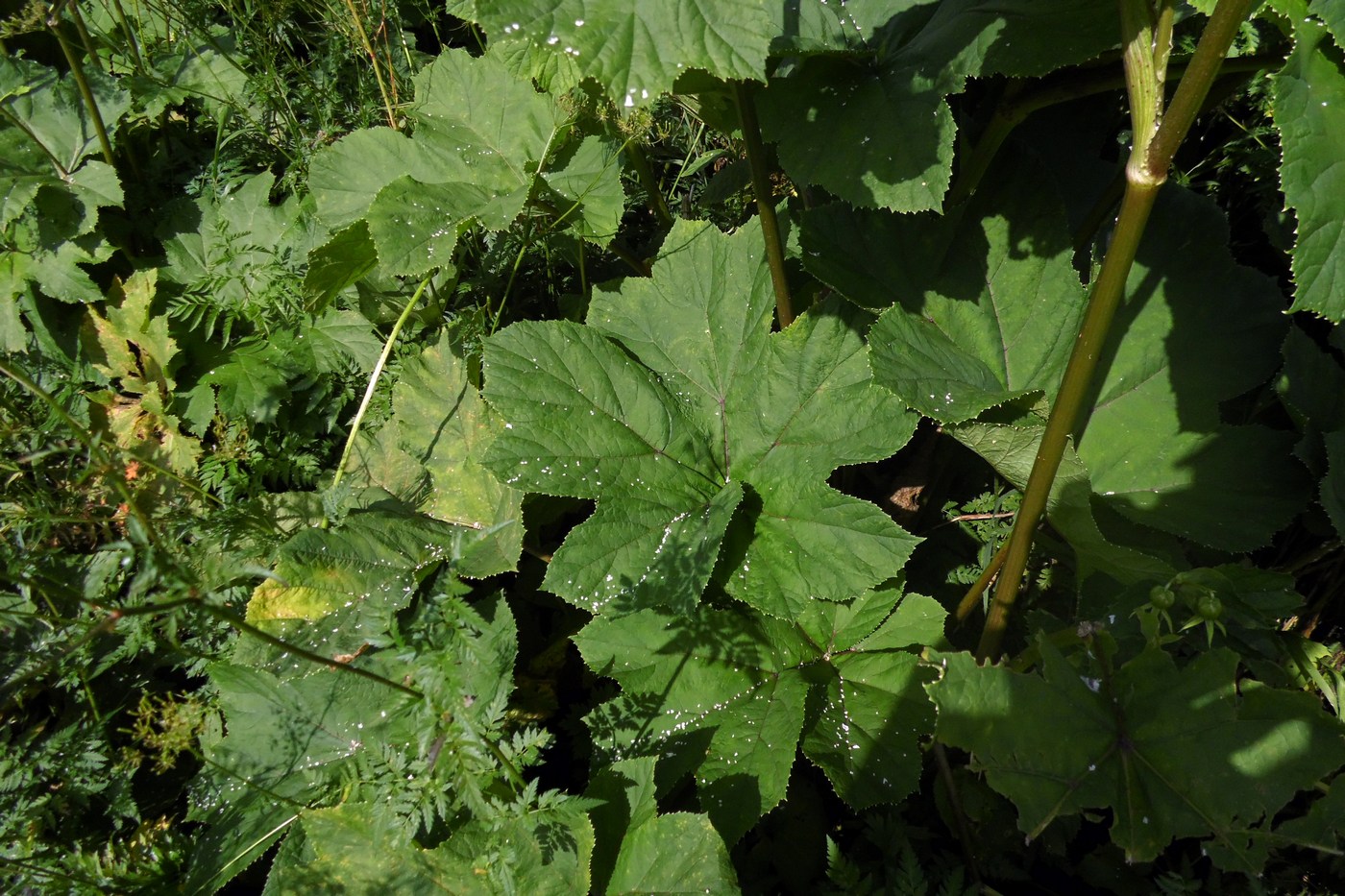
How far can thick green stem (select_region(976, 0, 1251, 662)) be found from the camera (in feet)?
4.47

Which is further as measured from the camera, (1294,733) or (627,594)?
(627,594)

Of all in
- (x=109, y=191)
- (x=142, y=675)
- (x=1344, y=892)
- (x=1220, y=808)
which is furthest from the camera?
(x=109, y=191)

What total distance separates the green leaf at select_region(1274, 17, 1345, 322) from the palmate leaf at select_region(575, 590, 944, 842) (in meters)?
0.96


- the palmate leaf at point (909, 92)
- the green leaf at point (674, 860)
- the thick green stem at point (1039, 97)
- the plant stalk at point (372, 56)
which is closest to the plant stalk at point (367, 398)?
the plant stalk at point (372, 56)

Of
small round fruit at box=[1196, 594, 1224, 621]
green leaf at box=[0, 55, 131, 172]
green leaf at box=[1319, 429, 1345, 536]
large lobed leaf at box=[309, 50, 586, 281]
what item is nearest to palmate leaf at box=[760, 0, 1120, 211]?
large lobed leaf at box=[309, 50, 586, 281]

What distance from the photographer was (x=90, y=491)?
2596 millimetres

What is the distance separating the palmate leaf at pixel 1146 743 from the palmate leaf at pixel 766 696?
270 millimetres

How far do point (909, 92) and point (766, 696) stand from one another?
128 centimetres

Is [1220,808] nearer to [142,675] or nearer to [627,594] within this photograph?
[627,594]

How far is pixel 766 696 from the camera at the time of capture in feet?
6.64

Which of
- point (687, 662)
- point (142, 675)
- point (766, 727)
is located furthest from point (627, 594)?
point (142, 675)

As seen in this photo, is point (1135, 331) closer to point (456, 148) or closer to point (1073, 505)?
point (1073, 505)

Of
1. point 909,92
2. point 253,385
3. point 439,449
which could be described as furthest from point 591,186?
point 253,385

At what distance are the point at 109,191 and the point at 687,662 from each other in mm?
2442
